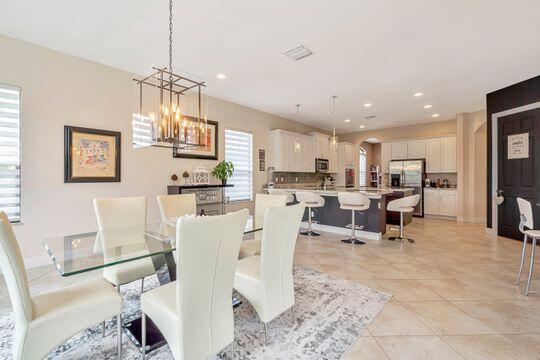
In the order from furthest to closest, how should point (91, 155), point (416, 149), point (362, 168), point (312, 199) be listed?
point (362, 168) < point (416, 149) < point (312, 199) < point (91, 155)

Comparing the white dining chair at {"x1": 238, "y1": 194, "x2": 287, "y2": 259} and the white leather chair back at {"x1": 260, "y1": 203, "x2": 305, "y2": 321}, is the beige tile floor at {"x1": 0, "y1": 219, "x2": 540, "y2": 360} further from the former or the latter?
the white dining chair at {"x1": 238, "y1": 194, "x2": 287, "y2": 259}

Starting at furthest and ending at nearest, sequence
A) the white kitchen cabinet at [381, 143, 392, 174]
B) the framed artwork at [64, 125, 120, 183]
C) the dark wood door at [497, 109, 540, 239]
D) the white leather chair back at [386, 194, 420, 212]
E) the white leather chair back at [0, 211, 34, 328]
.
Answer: the white kitchen cabinet at [381, 143, 392, 174]
the white leather chair back at [386, 194, 420, 212]
the dark wood door at [497, 109, 540, 239]
the framed artwork at [64, 125, 120, 183]
the white leather chair back at [0, 211, 34, 328]

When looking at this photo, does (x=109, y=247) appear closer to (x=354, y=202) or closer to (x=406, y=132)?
(x=354, y=202)

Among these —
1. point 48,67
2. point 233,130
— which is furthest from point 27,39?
point 233,130

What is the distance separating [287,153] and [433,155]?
4.36 metres

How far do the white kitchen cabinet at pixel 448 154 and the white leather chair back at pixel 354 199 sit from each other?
4166mm

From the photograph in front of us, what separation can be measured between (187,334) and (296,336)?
93 centimetres

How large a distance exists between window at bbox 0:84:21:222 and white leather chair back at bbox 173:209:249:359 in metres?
3.24

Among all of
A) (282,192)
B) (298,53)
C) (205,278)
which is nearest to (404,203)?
(282,192)

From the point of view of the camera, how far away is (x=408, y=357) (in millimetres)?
1694

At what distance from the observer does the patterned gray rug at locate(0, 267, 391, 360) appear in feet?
5.68

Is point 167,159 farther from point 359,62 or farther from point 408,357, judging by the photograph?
point 408,357

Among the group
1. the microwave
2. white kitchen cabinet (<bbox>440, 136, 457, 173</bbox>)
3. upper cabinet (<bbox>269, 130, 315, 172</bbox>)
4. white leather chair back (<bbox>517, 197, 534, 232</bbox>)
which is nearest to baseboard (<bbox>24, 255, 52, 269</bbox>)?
upper cabinet (<bbox>269, 130, 315, 172</bbox>)

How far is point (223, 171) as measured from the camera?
495cm
